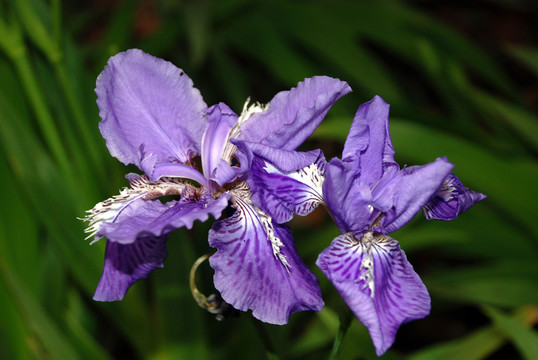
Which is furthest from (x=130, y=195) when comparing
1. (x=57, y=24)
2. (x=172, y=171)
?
(x=57, y=24)

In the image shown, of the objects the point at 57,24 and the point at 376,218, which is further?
the point at 57,24

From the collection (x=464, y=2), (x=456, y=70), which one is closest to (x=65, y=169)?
(x=456, y=70)

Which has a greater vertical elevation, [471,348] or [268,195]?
[268,195]

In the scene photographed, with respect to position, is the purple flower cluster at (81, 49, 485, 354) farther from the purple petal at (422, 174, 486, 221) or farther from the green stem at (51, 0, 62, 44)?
the green stem at (51, 0, 62, 44)

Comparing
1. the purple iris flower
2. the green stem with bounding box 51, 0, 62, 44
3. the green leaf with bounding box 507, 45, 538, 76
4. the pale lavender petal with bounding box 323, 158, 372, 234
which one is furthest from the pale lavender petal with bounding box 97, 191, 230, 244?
the green leaf with bounding box 507, 45, 538, 76

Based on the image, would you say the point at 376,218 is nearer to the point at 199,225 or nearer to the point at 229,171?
the point at 229,171

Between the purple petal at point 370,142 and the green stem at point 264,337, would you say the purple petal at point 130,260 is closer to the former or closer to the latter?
the green stem at point 264,337

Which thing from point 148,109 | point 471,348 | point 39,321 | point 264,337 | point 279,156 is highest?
point 148,109

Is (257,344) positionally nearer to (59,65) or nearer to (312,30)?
(59,65)
